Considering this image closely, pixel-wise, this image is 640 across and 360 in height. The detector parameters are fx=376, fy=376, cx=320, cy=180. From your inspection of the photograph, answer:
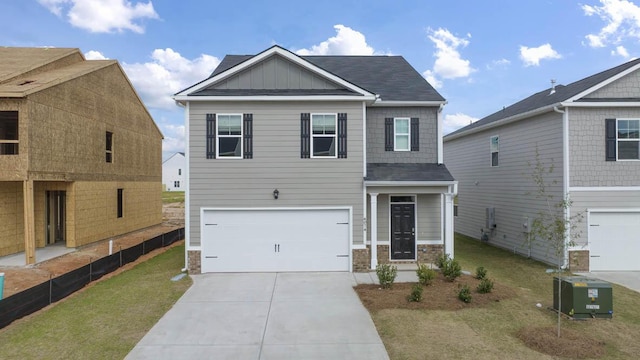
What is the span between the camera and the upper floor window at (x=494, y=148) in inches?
673

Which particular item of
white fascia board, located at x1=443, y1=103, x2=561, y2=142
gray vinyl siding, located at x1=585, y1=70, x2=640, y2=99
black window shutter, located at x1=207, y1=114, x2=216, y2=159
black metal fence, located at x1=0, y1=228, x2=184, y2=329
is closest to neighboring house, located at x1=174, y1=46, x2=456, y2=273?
black window shutter, located at x1=207, y1=114, x2=216, y2=159

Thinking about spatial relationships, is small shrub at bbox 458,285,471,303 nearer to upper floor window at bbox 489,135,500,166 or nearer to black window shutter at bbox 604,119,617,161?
black window shutter at bbox 604,119,617,161

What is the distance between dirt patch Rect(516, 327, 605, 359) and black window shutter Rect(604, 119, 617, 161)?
26.6ft

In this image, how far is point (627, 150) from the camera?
12828mm

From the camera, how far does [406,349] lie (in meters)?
6.68

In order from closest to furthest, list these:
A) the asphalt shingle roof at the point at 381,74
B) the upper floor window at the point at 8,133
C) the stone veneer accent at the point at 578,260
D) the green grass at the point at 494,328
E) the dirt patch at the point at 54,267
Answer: the green grass at the point at 494,328 < the dirt patch at the point at 54,267 < the stone veneer accent at the point at 578,260 < the asphalt shingle roof at the point at 381,74 < the upper floor window at the point at 8,133

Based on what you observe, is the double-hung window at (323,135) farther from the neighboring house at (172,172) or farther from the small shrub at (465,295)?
the neighboring house at (172,172)

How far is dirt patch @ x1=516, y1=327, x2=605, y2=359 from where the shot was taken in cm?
648

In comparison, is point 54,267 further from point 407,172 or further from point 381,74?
point 381,74

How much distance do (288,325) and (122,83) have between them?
18.3 m

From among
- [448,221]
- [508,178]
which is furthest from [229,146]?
[508,178]

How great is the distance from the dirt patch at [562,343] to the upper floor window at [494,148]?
10957mm

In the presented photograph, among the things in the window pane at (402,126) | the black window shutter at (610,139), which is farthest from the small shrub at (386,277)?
the black window shutter at (610,139)

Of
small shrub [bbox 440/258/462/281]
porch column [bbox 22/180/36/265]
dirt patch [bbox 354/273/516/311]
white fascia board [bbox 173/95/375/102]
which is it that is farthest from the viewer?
porch column [bbox 22/180/36/265]
